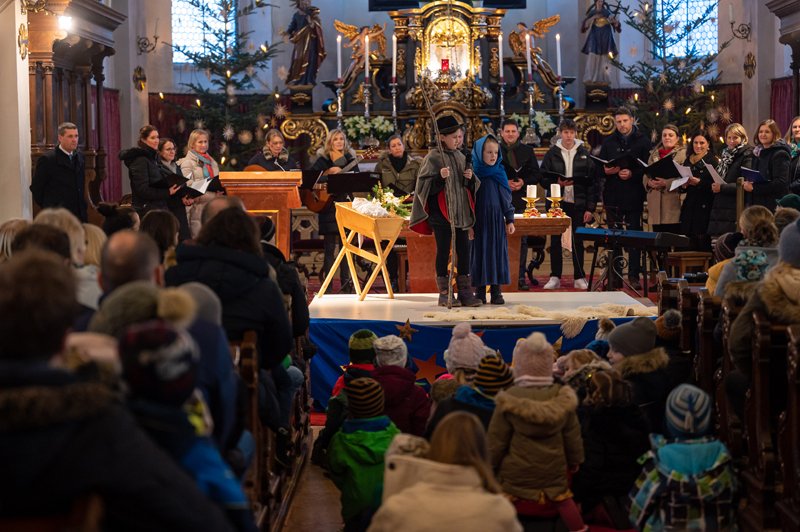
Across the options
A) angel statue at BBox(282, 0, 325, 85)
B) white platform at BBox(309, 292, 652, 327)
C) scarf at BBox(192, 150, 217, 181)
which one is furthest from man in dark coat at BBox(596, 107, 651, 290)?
angel statue at BBox(282, 0, 325, 85)

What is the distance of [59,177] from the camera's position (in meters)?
9.96

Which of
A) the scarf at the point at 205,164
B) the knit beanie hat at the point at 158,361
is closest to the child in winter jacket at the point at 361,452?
the knit beanie hat at the point at 158,361

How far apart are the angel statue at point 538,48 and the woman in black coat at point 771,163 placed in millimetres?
7072

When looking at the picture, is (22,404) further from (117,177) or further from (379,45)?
(379,45)

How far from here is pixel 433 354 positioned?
8.34 metres

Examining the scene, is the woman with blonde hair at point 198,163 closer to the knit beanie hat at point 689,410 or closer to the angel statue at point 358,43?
the knit beanie hat at point 689,410

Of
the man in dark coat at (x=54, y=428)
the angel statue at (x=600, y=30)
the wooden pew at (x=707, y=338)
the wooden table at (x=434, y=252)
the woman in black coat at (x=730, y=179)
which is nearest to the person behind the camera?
the man in dark coat at (x=54, y=428)

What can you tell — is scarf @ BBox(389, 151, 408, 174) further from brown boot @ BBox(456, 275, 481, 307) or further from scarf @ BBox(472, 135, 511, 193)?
brown boot @ BBox(456, 275, 481, 307)

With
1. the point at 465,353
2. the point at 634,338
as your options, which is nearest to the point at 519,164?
the point at 634,338

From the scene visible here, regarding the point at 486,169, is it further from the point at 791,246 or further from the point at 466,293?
the point at 791,246

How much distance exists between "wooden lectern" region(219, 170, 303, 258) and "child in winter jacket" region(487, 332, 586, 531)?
5388 mm

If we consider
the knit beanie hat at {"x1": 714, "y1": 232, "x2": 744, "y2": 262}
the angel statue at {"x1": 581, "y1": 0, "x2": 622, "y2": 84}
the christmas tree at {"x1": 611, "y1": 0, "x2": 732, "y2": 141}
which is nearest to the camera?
the knit beanie hat at {"x1": 714, "y1": 232, "x2": 744, "y2": 262}

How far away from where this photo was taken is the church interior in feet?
8.61

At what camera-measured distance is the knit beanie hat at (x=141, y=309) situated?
2.96 m
